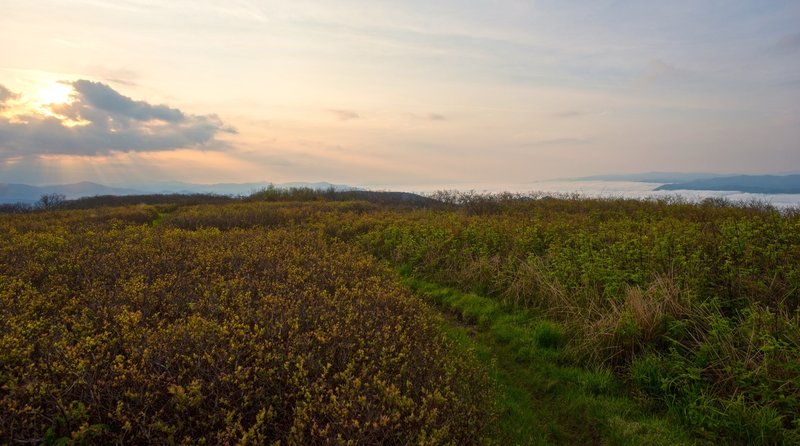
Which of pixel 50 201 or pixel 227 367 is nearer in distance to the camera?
pixel 227 367

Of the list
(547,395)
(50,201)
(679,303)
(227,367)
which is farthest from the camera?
(50,201)

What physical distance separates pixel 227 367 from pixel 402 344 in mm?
1783

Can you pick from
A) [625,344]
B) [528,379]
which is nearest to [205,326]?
[528,379]

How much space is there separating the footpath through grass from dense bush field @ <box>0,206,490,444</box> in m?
0.93

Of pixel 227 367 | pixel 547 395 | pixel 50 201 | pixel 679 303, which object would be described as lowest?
pixel 547 395

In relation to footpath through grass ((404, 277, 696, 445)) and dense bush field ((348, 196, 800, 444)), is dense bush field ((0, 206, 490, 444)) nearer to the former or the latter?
footpath through grass ((404, 277, 696, 445))

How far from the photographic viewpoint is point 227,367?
388 cm

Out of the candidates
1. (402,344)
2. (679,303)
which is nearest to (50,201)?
(402,344)

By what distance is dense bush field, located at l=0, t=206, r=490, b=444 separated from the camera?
3.28 metres

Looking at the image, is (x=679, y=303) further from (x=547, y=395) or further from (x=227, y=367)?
(x=227, y=367)

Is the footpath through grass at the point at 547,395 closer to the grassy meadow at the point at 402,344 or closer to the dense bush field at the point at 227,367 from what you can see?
the grassy meadow at the point at 402,344

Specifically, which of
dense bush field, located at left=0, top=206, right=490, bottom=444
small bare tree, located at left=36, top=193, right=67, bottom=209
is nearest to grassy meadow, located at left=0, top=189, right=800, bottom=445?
dense bush field, located at left=0, top=206, right=490, bottom=444

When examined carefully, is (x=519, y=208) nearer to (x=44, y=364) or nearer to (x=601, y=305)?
(x=601, y=305)

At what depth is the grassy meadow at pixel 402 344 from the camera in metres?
3.44
